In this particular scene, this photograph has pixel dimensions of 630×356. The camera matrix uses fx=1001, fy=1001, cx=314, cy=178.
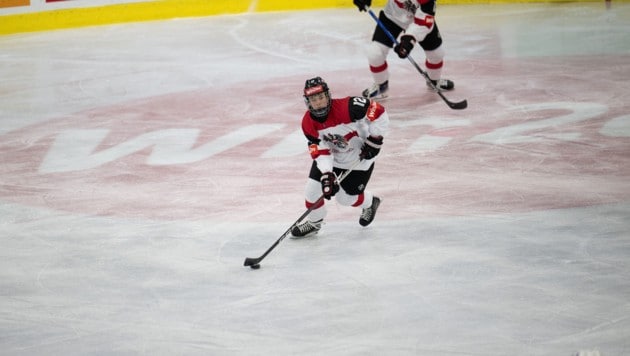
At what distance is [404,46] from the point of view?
8242 mm

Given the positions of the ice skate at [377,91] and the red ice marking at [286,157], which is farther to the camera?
the ice skate at [377,91]

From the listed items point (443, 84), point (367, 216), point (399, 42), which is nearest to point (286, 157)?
point (367, 216)

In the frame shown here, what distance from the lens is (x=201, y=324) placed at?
4.27 metres

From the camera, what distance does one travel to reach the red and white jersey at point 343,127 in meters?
5.11

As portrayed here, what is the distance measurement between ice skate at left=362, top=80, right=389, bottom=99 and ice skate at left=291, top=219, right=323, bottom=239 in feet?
11.4

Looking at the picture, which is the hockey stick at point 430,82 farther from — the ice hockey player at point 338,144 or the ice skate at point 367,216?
the ice hockey player at point 338,144

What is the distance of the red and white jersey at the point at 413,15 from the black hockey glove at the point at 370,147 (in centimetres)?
341

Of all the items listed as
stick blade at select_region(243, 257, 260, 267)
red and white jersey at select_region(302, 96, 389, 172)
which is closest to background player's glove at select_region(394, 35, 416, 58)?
red and white jersey at select_region(302, 96, 389, 172)

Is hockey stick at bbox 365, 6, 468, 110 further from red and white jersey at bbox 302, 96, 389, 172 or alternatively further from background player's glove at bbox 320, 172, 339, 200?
background player's glove at bbox 320, 172, 339, 200

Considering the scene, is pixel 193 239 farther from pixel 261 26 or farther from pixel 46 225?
pixel 261 26

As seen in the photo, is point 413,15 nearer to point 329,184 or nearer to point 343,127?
point 343,127

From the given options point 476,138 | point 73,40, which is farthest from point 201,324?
point 73,40

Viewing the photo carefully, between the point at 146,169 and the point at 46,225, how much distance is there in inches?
47.6

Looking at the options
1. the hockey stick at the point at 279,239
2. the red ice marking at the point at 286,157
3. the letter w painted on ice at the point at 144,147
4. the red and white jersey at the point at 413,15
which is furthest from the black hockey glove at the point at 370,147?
the red and white jersey at the point at 413,15
